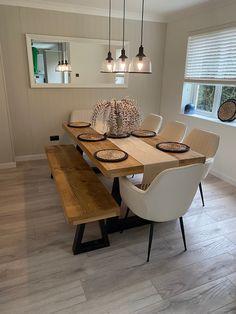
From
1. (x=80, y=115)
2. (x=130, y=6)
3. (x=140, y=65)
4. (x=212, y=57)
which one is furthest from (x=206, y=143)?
(x=130, y=6)

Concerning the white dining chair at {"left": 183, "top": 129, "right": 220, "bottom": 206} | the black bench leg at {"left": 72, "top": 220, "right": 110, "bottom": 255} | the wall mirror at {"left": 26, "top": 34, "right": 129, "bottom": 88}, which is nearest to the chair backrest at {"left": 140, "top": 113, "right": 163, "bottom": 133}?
the white dining chair at {"left": 183, "top": 129, "right": 220, "bottom": 206}

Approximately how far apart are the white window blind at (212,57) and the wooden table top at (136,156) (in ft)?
4.86

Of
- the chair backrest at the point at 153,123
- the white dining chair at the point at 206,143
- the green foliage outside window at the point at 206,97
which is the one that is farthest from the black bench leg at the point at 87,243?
the green foliage outside window at the point at 206,97

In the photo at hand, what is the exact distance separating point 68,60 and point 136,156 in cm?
254

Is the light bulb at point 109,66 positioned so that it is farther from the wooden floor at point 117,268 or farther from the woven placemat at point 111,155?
the wooden floor at point 117,268

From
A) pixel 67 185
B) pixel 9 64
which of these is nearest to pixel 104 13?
pixel 9 64

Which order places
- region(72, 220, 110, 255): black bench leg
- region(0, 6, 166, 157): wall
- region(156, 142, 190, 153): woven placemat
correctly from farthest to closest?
region(0, 6, 166, 157): wall, region(156, 142, 190, 153): woven placemat, region(72, 220, 110, 255): black bench leg

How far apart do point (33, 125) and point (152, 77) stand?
93.5 inches

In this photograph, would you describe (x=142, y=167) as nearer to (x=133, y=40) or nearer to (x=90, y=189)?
(x=90, y=189)

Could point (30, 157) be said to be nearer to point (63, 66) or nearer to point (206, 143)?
point (63, 66)

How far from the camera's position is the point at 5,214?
249 cm

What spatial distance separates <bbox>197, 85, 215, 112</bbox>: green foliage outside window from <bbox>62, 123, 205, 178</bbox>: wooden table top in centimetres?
158

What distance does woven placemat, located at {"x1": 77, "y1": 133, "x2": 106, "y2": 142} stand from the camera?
8.31 ft

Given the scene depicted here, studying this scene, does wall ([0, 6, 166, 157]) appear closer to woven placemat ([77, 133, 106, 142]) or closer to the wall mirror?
the wall mirror
